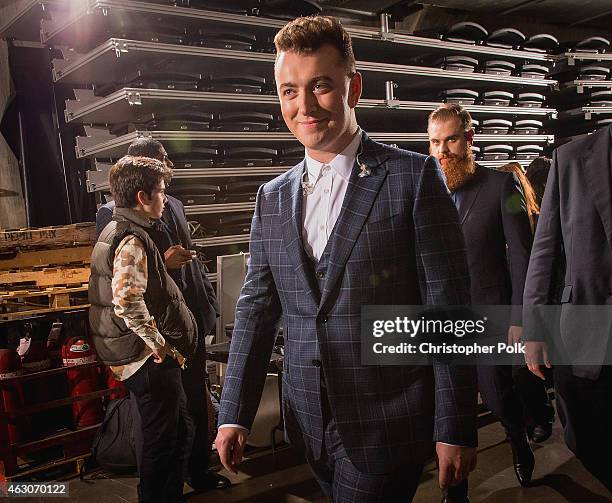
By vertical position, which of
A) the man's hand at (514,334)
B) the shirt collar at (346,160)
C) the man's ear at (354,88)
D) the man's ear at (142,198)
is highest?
the man's ear at (354,88)

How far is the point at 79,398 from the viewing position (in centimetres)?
366

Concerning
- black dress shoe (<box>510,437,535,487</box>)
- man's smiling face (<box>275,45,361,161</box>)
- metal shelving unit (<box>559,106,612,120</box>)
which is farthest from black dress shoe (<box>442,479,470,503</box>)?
metal shelving unit (<box>559,106,612,120</box>)

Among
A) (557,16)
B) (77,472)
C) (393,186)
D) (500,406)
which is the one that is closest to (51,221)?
(77,472)

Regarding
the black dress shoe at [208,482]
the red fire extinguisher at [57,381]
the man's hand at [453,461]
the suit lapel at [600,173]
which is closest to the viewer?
the man's hand at [453,461]

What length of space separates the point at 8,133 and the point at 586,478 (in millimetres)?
4190

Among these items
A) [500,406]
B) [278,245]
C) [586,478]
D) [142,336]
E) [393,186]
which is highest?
[393,186]

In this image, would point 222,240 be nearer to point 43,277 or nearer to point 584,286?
point 43,277

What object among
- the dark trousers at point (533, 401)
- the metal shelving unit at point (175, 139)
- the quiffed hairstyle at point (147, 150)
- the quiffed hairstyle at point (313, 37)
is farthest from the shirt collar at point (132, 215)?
the dark trousers at point (533, 401)

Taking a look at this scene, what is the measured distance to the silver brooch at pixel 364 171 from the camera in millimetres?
1460

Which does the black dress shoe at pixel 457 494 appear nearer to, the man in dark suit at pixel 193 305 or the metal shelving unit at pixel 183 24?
the man in dark suit at pixel 193 305

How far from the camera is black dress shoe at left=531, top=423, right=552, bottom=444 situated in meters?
3.80

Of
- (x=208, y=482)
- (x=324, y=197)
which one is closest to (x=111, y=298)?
(x=208, y=482)

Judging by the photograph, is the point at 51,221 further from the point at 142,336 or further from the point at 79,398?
the point at 142,336

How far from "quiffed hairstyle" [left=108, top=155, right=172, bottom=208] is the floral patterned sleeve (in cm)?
22
